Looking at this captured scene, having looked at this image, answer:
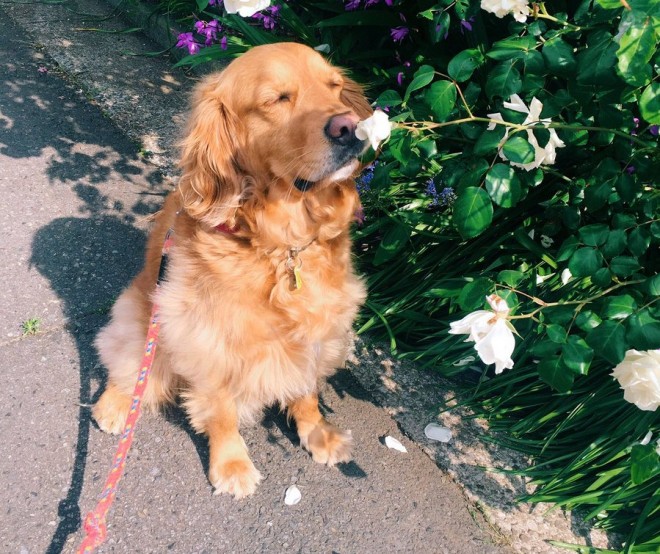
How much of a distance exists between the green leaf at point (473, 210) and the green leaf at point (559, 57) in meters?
0.38

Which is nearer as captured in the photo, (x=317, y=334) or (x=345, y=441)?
(x=317, y=334)

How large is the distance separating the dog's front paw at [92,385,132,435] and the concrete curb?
1176 millimetres

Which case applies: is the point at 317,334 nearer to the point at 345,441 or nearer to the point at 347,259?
the point at 347,259

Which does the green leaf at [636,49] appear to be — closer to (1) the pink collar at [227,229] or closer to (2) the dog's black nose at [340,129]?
(2) the dog's black nose at [340,129]

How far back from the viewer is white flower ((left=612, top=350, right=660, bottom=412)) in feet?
4.74

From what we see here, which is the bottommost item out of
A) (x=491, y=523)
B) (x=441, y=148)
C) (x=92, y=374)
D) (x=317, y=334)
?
(x=92, y=374)

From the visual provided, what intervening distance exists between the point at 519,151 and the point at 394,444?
1.72 metres

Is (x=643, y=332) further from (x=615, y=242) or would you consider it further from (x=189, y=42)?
(x=189, y=42)

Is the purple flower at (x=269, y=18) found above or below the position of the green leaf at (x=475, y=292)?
below

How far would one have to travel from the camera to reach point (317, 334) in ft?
8.25

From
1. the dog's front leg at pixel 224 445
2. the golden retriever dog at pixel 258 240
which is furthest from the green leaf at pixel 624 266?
the dog's front leg at pixel 224 445

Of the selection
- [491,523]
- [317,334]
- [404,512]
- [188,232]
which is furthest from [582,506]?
[188,232]

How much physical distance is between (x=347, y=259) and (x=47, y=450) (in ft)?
5.32

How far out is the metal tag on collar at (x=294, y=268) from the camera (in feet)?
7.79
